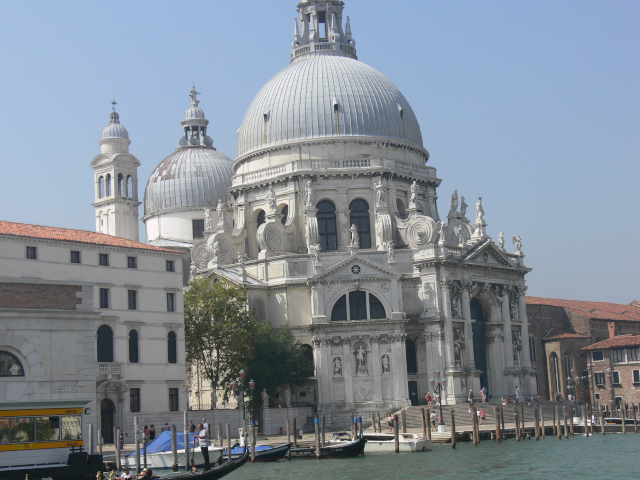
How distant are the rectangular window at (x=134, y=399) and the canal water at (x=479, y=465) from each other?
Result: 918 centimetres

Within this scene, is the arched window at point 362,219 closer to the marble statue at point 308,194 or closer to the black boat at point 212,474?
the marble statue at point 308,194

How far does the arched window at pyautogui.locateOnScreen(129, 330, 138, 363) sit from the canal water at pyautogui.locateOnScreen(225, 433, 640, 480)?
32.3 ft

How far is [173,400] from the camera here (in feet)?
160

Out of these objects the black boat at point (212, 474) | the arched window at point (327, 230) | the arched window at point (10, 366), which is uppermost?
the arched window at point (327, 230)

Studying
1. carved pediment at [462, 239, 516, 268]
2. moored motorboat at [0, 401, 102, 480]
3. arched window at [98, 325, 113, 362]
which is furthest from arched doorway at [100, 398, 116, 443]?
carved pediment at [462, 239, 516, 268]

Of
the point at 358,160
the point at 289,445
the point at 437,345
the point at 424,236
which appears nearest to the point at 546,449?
the point at 289,445

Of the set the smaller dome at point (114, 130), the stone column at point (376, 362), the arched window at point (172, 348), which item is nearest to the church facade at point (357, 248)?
the stone column at point (376, 362)

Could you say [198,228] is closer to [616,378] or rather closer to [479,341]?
[479,341]

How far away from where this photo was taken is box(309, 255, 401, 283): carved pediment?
57562 mm

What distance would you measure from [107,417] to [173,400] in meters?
3.64

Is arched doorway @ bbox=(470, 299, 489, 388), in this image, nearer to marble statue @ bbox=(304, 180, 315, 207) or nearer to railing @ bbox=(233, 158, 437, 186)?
railing @ bbox=(233, 158, 437, 186)

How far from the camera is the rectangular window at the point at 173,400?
48.7m

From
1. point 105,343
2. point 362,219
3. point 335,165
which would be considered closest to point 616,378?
point 362,219

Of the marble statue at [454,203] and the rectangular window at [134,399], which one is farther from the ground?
the marble statue at [454,203]
